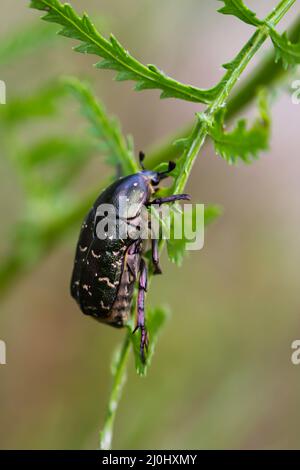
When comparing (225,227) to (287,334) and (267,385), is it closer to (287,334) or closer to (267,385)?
(287,334)

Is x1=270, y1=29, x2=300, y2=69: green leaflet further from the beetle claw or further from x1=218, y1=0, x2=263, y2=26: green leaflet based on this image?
the beetle claw

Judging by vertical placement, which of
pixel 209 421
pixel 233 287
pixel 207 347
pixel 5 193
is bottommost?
pixel 209 421

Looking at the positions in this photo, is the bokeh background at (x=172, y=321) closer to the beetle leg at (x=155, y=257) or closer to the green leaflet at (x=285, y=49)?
the beetle leg at (x=155, y=257)

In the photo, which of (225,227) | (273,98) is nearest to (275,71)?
(273,98)

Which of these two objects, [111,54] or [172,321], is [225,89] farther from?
[172,321]

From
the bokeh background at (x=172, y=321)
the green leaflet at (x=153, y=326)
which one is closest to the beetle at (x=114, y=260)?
the green leaflet at (x=153, y=326)

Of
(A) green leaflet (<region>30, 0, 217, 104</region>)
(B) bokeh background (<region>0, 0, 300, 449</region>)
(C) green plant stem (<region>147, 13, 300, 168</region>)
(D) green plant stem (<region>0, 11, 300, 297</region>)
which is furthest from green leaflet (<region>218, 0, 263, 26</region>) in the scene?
(B) bokeh background (<region>0, 0, 300, 449</region>)
